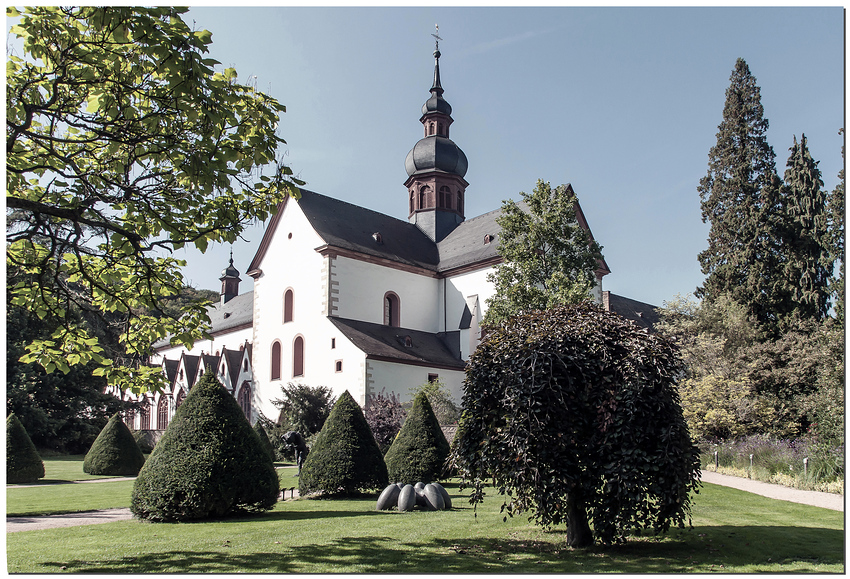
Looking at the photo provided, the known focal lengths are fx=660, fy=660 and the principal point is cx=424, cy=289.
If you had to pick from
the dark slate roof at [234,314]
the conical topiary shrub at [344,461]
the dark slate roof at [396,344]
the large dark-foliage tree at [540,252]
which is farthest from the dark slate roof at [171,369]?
the conical topiary shrub at [344,461]

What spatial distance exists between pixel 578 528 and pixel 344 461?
7.80 meters

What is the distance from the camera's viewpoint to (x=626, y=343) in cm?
786

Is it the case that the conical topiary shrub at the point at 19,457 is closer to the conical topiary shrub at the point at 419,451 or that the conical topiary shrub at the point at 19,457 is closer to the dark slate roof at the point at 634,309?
the conical topiary shrub at the point at 419,451

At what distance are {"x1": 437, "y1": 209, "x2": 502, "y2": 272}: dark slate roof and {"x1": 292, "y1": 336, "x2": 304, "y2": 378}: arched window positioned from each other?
376 inches

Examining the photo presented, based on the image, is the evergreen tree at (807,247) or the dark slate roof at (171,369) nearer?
the evergreen tree at (807,247)

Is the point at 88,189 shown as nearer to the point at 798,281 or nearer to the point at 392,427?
the point at 392,427

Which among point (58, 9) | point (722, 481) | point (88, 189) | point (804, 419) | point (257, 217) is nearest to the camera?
point (58, 9)

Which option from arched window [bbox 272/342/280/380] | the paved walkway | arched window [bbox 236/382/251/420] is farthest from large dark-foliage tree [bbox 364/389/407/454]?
arched window [bbox 236/382/251/420]

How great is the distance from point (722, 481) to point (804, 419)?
36.2ft

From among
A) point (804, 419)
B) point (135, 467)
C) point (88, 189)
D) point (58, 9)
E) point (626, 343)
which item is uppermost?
point (58, 9)

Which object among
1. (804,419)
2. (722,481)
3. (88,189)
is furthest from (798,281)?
(88,189)

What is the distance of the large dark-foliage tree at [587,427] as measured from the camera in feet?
24.5

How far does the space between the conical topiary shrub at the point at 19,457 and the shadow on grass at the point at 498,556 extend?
15.4m

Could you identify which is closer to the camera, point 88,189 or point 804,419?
point 88,189
